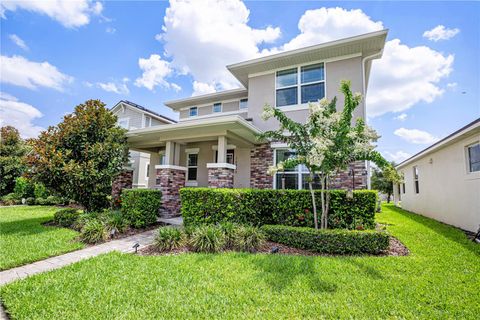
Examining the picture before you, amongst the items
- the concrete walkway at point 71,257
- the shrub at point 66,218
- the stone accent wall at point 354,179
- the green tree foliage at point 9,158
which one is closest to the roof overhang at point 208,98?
the stone accent wall at point 354,179

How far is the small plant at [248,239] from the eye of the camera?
5.52 meters

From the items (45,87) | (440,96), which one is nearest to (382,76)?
(440,96)

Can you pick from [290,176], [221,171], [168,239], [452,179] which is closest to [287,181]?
[290,176]

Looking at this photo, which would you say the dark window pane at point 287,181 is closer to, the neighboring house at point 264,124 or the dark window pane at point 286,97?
the neighboring house at point 264,124

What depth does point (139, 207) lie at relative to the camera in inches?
303

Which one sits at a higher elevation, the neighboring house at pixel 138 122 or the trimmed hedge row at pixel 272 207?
the neighboring house at pixel 138 122

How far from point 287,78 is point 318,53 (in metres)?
1.59

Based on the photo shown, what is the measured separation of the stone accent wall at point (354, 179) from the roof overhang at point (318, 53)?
4501 mm

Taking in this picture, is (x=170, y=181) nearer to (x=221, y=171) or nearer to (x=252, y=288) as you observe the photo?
(x=221, y=171)

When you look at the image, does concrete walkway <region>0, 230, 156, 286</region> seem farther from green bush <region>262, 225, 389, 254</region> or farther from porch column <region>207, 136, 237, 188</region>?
green bush <region>262, 225, 389, 254</region>

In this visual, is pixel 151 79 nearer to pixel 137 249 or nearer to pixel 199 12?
pixel 199 12

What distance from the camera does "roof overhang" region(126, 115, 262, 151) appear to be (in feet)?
25.5

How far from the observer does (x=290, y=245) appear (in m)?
5.80

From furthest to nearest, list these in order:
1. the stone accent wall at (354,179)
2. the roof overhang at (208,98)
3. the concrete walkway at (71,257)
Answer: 1. the roof overhang at (208,98)
2. the stone accent wall at (354,179)
3. the concrete walkway at (71,257)
